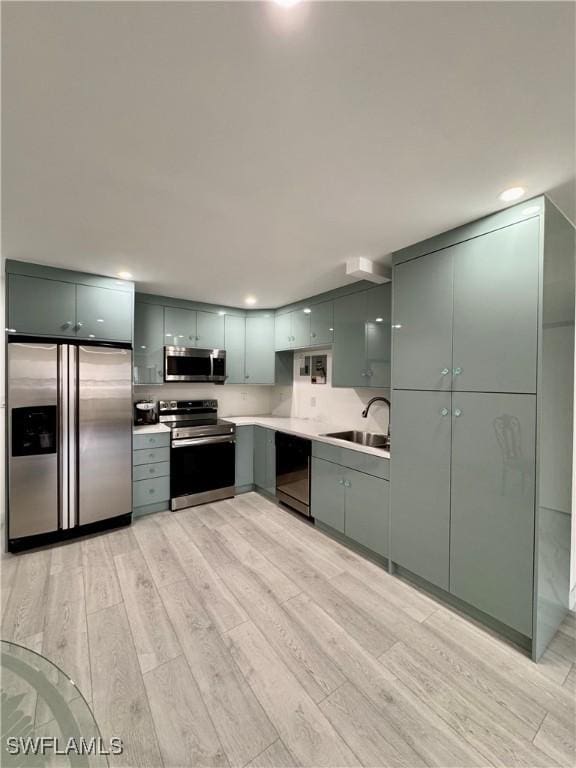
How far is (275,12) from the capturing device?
0.80 metres

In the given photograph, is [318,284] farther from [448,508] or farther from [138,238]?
[448,508]

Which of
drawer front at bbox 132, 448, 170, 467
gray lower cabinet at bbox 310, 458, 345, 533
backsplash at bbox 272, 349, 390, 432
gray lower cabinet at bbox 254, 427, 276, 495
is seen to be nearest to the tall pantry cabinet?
gray lower cabinet at bbox 310, 458, 345, 533

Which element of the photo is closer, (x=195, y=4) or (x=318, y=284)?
(x=195, y=4)

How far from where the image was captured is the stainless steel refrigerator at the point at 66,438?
2537 millimetres

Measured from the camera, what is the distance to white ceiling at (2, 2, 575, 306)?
32.4 inches

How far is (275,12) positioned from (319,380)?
338cm

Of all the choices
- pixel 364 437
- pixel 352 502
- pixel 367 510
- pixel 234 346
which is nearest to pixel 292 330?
pixel 234 346

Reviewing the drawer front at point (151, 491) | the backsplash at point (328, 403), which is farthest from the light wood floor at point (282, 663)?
the backsplash at point (328, 403)

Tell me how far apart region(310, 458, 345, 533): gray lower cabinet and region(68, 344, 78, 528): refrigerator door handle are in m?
2.17

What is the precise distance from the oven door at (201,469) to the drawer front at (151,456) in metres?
0.07

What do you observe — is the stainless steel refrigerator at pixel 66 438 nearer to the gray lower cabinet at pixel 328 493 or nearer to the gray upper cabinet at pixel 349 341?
the gray lower cabinet at pixel 328 493

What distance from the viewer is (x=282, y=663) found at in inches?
62.2

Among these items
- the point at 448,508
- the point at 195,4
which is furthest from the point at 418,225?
the point at 448,508

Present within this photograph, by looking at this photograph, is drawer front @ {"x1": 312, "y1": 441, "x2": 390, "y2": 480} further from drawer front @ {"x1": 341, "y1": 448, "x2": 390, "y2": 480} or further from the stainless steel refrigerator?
the stainless steel refrigerator
